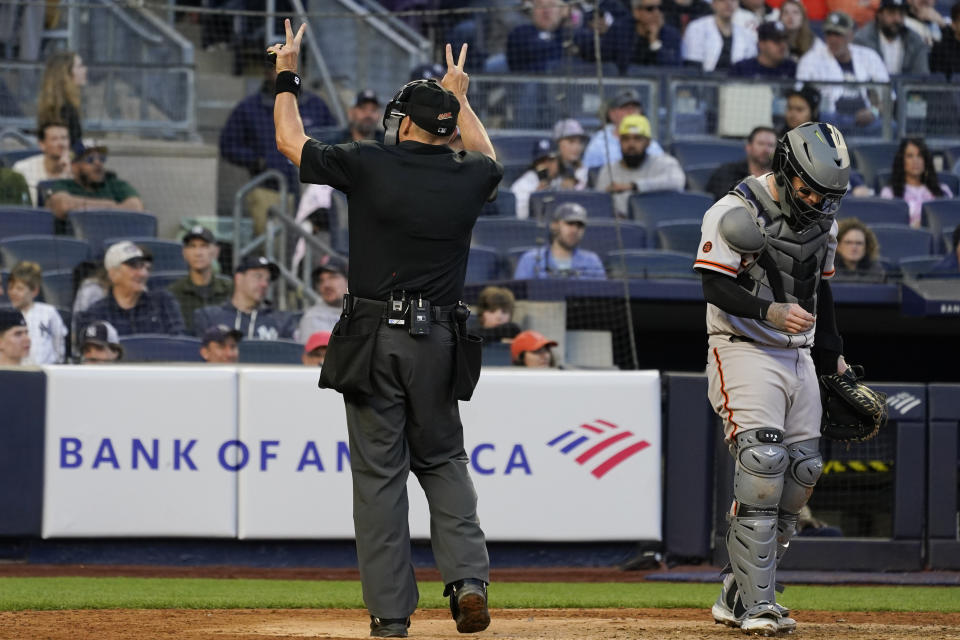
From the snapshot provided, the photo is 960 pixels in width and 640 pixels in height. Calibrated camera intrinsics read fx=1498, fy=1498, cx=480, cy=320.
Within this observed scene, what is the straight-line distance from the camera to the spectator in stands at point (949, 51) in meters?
14.2

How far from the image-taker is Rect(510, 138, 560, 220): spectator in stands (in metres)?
12.2

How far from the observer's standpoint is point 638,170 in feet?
40.5

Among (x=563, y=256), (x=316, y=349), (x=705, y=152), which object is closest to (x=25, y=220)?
(x=316, y=349)

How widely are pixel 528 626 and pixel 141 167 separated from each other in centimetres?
774

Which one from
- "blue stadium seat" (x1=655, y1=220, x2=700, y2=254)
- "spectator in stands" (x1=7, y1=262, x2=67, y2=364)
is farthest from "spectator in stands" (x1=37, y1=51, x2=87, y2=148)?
"blue stadium seat" (x1=655, y1=220, x2=700, y2=254)

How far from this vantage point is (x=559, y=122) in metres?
12.4

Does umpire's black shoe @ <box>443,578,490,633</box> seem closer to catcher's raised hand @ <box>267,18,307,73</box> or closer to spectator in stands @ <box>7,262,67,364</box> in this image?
catcher's raised hand @ <box>267,18,307,73</box>

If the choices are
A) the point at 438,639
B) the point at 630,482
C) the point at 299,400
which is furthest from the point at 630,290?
the point at 438,639

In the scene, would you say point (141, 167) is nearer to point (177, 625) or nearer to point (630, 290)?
point (630, 290)

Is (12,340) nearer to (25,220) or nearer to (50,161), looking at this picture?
(25,220)

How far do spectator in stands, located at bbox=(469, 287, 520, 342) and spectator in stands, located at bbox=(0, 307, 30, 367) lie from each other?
293 cm

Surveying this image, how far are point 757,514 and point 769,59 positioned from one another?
9.08m

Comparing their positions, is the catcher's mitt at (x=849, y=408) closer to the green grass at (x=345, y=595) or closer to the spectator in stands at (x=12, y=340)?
the green grass at (x=345, y=595)

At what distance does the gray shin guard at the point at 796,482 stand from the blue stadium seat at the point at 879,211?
720cm
